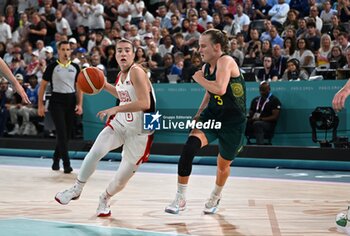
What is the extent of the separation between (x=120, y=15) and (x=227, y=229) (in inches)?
542

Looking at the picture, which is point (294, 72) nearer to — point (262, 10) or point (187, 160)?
point (262, 10)

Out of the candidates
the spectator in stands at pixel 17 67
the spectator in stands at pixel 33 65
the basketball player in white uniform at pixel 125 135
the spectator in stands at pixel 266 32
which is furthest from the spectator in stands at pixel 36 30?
the basketball player in white uniform at pixel 125 135

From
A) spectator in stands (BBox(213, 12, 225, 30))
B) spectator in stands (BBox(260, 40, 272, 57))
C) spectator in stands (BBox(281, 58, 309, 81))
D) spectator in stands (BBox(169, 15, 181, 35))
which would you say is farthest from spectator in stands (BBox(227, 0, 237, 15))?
spectator in stands (BBox(281, 58, 309, 81))

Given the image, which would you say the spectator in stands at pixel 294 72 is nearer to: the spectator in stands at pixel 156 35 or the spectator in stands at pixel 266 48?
the spectator in stands at pixel 266 48

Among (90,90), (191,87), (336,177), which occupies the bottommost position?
(336,177)

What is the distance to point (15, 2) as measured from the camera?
23.3 meters

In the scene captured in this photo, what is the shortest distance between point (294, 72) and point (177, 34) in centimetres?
409

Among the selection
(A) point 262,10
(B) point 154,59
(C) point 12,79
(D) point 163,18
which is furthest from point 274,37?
(C) point 12,79

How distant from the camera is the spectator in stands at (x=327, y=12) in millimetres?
16016

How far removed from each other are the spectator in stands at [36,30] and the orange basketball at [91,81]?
12875mm

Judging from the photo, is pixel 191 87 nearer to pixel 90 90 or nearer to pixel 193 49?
pixel 193 49

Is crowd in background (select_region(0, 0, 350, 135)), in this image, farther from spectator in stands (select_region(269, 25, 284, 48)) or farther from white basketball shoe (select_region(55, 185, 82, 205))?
white basketball shoe (select_region(55, 185, 82, 205))

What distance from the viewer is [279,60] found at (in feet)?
47.0

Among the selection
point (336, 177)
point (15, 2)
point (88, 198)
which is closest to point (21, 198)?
point (88, 198)
